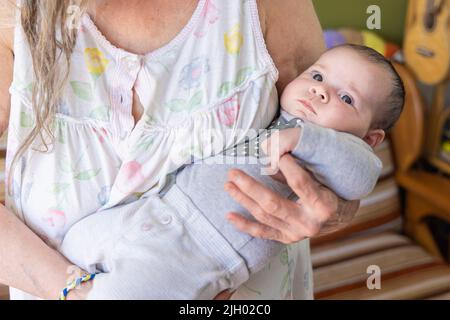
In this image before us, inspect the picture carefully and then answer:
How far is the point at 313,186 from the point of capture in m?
0.74

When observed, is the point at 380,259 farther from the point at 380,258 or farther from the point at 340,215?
the point at 340,215

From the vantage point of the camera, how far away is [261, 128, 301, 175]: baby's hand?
74 cm

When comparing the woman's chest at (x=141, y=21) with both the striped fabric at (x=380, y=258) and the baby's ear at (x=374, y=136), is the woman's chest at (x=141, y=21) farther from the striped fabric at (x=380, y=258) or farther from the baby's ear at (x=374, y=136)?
the striped fabric at (x=380, y=258)

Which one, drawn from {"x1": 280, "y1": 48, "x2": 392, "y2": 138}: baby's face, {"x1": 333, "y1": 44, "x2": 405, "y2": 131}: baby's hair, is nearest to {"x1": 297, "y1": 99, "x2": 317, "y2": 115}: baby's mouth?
{"x1": 280, "y1": 48, "x2": 392, "y2": 138}: baby's face

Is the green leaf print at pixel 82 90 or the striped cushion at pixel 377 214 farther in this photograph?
the striped cushion at pixel 377 214

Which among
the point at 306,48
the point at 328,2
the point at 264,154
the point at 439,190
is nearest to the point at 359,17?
the point at 328,2

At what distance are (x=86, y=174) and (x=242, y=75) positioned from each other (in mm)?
247

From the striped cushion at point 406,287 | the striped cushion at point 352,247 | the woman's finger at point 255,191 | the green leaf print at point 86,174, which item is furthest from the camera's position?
the striped cushion at point 352,247

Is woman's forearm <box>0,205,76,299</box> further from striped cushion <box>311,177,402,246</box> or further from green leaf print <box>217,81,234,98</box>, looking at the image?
striped cushion <box>311,177,402,246</box>

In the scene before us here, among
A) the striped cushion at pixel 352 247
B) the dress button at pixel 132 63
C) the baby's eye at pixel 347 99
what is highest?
the dress button at pixel 132 63

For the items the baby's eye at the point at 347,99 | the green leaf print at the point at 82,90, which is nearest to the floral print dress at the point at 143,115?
the green leaf print at the point at 82,90

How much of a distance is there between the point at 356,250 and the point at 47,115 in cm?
135

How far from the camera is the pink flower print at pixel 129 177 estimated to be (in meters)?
0.80
